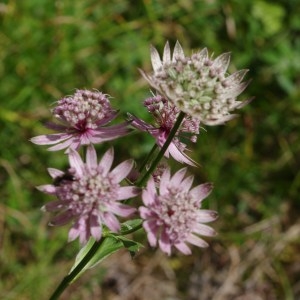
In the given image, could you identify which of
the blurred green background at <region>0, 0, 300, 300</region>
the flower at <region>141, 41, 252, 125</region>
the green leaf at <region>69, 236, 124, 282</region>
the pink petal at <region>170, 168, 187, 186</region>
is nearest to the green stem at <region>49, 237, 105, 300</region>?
the green leaf at <region>69, 236, 124, 282</region>

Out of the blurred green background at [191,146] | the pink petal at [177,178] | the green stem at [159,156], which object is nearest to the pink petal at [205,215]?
the pink petal at [177,178]

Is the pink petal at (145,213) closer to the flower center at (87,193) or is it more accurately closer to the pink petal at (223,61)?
the flower center at (87,193)

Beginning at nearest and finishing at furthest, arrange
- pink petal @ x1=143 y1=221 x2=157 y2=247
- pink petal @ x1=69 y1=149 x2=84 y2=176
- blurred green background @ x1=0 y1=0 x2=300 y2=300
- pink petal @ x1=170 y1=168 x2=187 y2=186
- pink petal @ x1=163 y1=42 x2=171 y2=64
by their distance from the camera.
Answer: pink petal @ x1=143 y1=221 x2=157 y2=247 → pink petal @ x1=69 y1=149 x2=84 y2=176 → pink petal @ x1=170 y1=168 x2=187 y2=186 → pink petal @ x1=163 y1=42 x2=171 y2=64 → blurred green background @ x1=0 y1=0 x2=300 y2=300

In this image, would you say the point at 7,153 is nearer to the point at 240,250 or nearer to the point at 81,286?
the point at 81,286

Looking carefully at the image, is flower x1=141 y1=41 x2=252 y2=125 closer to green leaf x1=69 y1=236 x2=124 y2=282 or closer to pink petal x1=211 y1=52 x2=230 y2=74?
pink petal x1=211 y1=52 x2=230 y2=74

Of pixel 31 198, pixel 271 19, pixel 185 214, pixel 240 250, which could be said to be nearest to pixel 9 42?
pixel 31 198
